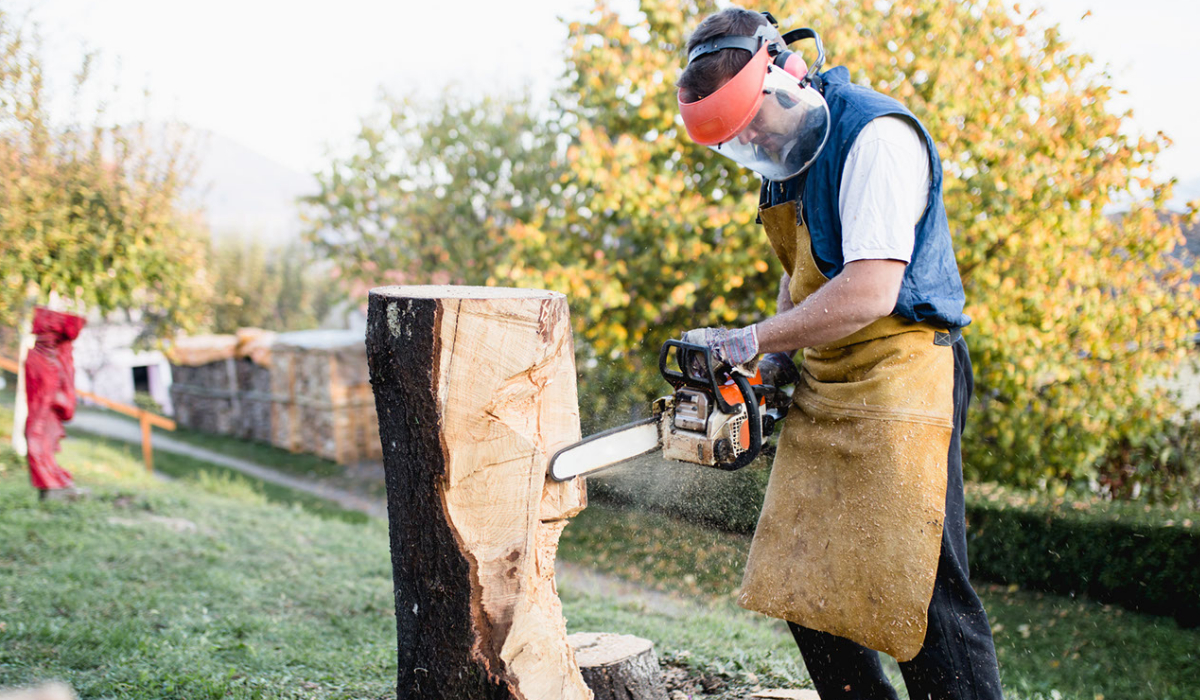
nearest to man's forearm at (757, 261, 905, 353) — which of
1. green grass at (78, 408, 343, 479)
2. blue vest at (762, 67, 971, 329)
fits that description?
blue vest at (762, 67, 971, 329)

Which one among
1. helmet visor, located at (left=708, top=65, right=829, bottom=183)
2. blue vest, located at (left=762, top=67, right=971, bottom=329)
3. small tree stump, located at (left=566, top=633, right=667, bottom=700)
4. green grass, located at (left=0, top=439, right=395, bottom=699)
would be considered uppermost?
helmet visor, located at (left=708, top=65, right=829, bottom=183)

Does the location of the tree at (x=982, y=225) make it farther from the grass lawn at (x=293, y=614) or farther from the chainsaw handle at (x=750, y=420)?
the chainsaw handle at (x=750, y=420)

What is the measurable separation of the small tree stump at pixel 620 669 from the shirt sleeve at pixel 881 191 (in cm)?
138

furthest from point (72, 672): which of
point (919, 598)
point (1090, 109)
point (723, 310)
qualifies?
point (1090, 109)

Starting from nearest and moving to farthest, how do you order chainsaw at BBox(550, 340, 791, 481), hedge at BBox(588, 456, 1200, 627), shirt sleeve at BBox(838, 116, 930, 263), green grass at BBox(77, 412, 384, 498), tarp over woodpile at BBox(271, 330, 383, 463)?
shirt sleeve at BBox(838, 116, 930, 263)
chainsaw at BBox(550, 340, 791, 481)
hedge at BBox(588, 456, 1200, 627)
green grass at BBox(77, 412, 384, 498)
tarp over woodpile at BBox(271, 330, 383, 463)

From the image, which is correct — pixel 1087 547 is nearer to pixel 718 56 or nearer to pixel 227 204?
pixel 718 56

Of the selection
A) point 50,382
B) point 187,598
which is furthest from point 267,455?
point 187,598

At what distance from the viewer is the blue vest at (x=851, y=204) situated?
181 cm

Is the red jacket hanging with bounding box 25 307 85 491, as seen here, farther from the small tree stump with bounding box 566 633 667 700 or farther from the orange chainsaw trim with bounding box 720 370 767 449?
the orange chainsaw trim with bounding box 720 370 767 449

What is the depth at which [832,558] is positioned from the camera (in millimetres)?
1922

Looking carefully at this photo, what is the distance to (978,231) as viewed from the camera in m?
5.05

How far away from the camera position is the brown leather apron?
5.99 ft

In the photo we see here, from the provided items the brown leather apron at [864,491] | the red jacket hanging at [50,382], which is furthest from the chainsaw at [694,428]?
the red jacket hanging at [50,382]

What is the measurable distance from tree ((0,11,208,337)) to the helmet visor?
770 cm
